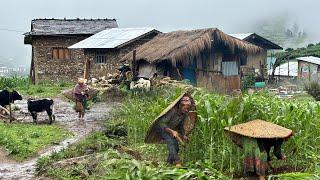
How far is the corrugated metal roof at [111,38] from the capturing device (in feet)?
80.0

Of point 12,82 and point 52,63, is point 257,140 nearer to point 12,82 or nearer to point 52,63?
point 12,82

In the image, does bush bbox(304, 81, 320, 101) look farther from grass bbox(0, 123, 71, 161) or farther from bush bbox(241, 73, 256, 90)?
Result: grass bbox(0, 123, 71, 161)

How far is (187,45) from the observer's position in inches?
704


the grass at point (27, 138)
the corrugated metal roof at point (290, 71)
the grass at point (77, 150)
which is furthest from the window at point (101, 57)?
the grass at point (77, 150)

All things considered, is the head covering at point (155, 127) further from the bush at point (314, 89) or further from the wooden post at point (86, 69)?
the wooden post at point (86, 69)

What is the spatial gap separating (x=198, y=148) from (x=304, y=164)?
4.96 ft

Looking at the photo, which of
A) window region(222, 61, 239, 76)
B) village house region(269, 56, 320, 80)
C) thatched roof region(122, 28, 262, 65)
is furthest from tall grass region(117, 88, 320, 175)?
village house region(269, 56, 320, 80)

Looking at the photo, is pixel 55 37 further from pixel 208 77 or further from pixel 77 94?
pixel 77 94

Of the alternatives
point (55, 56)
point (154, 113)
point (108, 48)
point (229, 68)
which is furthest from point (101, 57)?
point (154, 113)

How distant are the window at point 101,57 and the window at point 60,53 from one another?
2.78 m

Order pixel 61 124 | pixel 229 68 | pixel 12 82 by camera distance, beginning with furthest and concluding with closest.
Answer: pixel 12 82
pixel 229 68
pixel 61 124

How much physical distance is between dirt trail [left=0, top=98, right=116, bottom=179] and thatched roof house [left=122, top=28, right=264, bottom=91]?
2788 mm

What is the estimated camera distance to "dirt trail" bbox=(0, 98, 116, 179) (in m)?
8.74

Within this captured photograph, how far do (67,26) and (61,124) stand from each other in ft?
52.1
